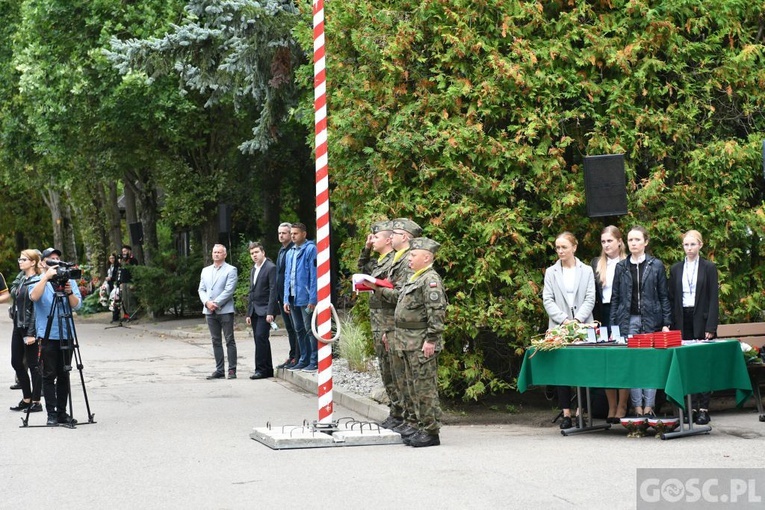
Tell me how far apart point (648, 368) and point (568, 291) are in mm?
1381

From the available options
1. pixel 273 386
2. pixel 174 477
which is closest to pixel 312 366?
pixel 273 386

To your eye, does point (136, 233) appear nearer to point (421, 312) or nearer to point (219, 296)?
point (219, 296)

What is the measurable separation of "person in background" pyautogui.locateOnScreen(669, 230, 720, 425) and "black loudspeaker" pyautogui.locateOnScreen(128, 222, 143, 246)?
1024 inches

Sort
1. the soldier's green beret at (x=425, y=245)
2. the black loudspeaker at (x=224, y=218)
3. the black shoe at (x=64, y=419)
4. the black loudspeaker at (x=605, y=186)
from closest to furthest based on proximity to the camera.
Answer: the soldier's green beret at (x=425, y=245), the black loudspeaker at (x=605, y=186), the black shoe at (x=64, y=419), the black loudspeaker at (x=224, y=218)

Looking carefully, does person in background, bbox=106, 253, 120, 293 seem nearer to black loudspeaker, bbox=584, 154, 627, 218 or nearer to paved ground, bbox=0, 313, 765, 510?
paved ground, bbox=0, 313, 765, 510

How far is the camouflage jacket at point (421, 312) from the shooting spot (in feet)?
33.4

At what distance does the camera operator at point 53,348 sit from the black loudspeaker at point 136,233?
77.0 ft

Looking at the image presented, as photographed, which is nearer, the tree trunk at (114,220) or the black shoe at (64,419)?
the black shoe at (64,419)

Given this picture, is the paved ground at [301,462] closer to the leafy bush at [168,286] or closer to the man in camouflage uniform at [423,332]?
the man in camouflage uniform at [423,332]

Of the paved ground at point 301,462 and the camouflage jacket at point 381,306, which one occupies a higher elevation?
the camouflage jacket at point 381,306

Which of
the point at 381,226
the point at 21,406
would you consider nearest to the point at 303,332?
the point at 21,406

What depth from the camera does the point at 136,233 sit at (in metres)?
35.5

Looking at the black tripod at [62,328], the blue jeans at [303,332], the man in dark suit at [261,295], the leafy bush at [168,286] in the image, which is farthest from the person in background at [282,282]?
the leafy bush at [168,286]

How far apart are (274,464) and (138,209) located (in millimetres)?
28857
